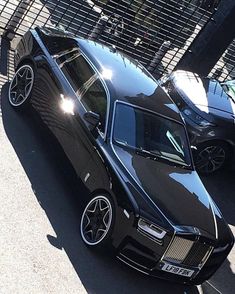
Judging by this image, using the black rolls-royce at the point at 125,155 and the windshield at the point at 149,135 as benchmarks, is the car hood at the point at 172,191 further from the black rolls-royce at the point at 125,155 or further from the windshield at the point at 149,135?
the windshield at the point at 149,135

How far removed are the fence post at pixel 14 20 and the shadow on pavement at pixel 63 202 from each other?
3255mm

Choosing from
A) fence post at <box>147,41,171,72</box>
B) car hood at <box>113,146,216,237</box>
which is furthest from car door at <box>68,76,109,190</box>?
fence post at <box>147,41,171,72</box>

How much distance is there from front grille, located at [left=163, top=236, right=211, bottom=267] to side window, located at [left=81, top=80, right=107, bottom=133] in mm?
1882

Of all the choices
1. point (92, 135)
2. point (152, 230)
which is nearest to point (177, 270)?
point (152, 230)

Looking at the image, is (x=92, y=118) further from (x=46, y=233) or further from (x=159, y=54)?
(x=159, y=54)

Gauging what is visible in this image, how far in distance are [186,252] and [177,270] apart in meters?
0.23

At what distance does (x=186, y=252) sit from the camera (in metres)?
6.18

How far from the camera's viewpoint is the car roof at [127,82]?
24.5 feet

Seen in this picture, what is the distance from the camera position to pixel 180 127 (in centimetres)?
780

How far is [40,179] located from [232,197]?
4.02 meters

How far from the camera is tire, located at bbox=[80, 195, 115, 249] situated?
619 cm

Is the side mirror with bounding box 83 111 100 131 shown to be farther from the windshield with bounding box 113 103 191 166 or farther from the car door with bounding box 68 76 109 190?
the windshield with bounding box 113 103 191 166

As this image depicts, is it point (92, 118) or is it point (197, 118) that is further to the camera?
point (197, 118)

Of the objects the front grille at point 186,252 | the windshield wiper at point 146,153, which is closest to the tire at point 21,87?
the windshield wiper at point 146,153
